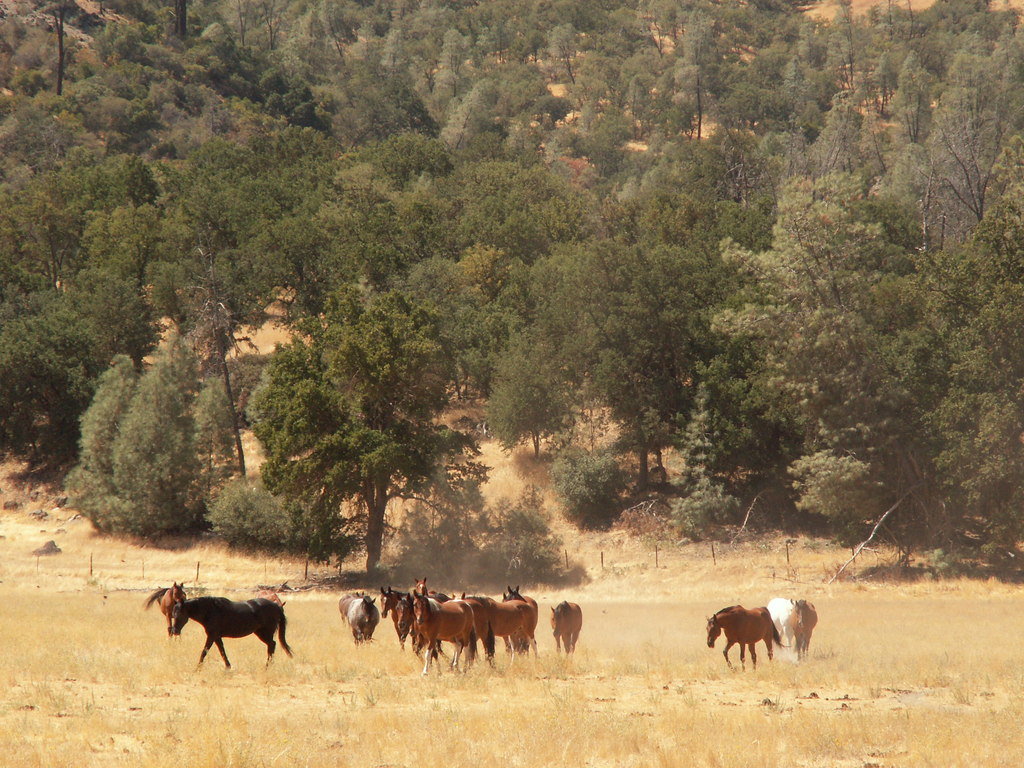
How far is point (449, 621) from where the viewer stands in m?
18.1

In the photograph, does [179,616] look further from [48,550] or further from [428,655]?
[48,550]

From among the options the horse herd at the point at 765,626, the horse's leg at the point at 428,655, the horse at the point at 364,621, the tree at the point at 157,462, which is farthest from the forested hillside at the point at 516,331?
the horse's leg at the point at 428,655

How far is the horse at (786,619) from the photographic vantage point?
21562 mm

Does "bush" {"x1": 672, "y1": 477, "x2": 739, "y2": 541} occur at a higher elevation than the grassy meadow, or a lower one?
higher

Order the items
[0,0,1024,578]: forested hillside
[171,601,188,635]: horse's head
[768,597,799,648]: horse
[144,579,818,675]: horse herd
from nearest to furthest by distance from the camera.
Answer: [171,601,188,635]: horse's head
[144,579,818,675]: horse herd
[768,597,799,648]: horse
[0,0,1024,578]: forested hillside

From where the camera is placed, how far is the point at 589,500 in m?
47.9

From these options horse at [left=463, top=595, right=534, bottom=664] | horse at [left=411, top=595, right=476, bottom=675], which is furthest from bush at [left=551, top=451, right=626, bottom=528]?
horse at [left=411, top=595, right=476, bottom=675]

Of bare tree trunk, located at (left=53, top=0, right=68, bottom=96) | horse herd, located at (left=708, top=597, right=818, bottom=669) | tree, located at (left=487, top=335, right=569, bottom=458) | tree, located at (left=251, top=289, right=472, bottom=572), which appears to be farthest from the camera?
bare tree trunk, located at (left=53, top=0, right=68, bottom=96)

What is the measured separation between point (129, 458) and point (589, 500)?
23.3m

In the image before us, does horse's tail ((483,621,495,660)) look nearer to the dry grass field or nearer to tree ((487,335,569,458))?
the dry grass field

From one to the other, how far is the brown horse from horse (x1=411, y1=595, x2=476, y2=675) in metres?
5.02

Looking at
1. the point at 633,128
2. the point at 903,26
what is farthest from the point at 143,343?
the point at 903,26

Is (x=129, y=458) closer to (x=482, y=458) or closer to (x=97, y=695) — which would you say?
(x=482, y=458)

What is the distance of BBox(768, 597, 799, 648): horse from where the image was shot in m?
21.6
